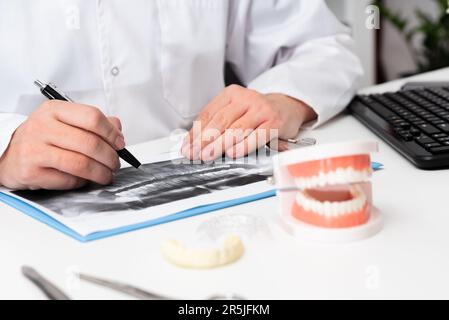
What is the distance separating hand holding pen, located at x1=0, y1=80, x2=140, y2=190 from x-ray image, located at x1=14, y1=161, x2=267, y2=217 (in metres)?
0.02

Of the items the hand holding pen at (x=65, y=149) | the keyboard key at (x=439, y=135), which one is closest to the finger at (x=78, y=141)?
the hand holding pen at (x=65, y=149)

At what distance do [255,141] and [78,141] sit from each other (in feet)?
0.85

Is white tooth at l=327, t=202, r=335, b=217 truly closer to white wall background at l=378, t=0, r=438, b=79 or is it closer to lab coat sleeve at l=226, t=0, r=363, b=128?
lab coat sleeve at l=226, t=0, r=363, b=128

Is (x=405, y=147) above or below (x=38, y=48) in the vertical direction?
below

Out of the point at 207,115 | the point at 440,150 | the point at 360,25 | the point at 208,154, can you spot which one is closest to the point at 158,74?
the point at 207,115

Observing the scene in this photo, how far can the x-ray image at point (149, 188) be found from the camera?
70 centimetres

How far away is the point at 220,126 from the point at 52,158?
0.85 feet

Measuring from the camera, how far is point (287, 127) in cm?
97

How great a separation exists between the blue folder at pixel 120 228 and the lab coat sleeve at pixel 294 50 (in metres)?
0.40

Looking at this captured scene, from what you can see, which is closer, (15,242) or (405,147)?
(15,242)

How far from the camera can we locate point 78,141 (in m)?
0.74

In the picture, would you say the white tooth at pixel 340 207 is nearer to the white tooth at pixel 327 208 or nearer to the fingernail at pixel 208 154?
the white tooth at pixel 327 208
